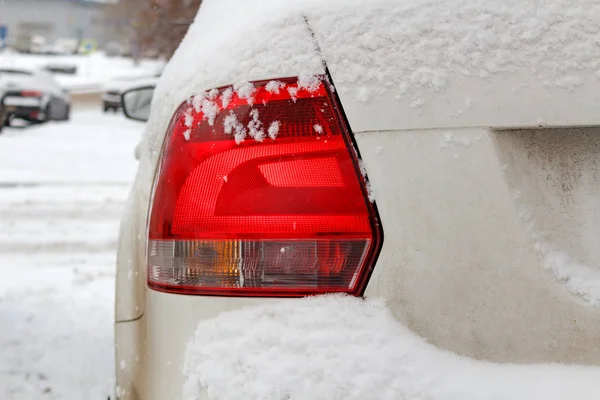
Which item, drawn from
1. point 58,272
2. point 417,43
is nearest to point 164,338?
point 417,43

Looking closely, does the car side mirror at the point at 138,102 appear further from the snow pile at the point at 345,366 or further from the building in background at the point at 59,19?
the building in background at the point at 59,19

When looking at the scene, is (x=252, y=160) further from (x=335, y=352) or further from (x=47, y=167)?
(x=47, y=167)

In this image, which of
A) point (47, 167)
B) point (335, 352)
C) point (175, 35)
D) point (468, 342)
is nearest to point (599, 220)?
point (468, 342)

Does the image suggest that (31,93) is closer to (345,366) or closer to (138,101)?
(138,101)

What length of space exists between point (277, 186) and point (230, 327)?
28 centimetres

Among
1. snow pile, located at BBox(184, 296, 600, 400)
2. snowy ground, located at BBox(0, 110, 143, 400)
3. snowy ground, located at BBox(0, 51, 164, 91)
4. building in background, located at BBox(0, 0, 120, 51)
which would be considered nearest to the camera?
snow pile, located at BBox(184, 296, 600, 400)

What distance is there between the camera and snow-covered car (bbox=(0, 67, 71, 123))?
1752 centimetres

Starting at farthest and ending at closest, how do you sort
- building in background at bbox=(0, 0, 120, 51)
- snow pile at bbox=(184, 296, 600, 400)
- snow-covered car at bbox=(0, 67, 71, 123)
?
building in background at bbox=(0, 0, 120, 51) → snow-covered car at bbox=(0, 67, 71, 123) → snow pile at bbox=(184, 296, 600, 400)

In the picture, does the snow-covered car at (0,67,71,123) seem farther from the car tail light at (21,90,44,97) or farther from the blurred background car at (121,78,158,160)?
the blurred background car at (121,78,158,160)

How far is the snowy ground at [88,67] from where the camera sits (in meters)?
41.3

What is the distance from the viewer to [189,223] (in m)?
1.38

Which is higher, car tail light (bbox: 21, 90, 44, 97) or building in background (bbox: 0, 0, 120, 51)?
car tail light (bbox: 21, 90, 44, 97)

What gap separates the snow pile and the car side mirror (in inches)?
82.2

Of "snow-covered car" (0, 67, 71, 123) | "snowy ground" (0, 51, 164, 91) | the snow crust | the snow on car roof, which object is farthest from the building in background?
the snow crust
